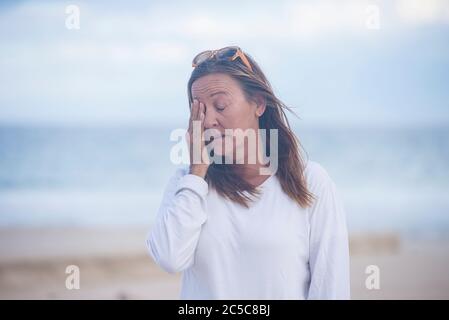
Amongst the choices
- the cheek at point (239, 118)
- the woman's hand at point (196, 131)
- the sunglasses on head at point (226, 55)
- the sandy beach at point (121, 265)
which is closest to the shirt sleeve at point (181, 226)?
the woman's hand at point (196, 131)

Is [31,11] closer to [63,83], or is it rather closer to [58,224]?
[63,83]

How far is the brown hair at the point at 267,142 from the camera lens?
2.20 meters

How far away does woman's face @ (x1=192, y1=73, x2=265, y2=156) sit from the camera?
2283 mm

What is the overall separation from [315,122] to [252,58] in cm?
53

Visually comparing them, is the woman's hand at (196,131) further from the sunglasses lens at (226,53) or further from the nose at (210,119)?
the sunglasses lens at (226,53)

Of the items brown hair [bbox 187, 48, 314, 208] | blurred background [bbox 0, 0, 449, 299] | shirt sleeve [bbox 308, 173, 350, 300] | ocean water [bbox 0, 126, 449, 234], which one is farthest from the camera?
ocean water [bbox 0, 126, 449, 234]

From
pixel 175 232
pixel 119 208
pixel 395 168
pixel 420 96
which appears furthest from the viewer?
pixel 119 208

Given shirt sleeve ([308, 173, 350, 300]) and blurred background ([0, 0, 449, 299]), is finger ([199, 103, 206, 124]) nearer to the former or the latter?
blurred background ([0, 0, 449, 299])

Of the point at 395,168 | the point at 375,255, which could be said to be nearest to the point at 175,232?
the point at 395,168

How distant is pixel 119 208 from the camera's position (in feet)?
11.5

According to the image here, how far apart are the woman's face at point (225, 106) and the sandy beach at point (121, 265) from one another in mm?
790

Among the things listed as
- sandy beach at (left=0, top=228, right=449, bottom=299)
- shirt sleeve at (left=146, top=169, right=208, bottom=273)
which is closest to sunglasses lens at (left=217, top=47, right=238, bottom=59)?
shirt sleeve at (left=146, top=169, right=208, bottom=273)
